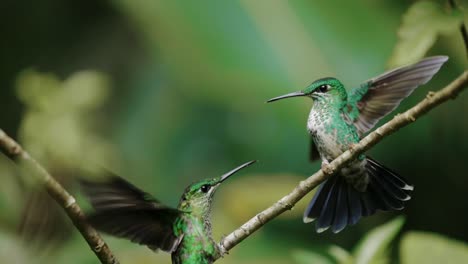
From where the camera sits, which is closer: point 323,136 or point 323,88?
point 323,136

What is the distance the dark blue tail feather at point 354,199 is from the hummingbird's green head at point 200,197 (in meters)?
0.32

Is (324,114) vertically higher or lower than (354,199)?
higher

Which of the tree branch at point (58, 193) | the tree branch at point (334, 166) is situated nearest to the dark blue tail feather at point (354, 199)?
Answer: the tree branch at point (334, 166)

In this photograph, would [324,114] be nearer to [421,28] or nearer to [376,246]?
[376,246]

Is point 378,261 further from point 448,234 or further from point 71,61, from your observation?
point 71,61

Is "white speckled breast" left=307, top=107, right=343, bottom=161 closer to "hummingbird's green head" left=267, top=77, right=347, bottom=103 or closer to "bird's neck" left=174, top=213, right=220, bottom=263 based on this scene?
"hummingbird's green head" left=267, top=77, right=347, bottom=103

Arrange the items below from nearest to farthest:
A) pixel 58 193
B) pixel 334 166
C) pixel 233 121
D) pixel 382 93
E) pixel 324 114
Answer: pixel 58 193
pixel 334 166
pixel 324 114
pixel 382 93
pixel 233 121

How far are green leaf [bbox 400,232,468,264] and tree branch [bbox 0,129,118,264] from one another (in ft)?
3.27

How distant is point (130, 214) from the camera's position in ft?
7.20

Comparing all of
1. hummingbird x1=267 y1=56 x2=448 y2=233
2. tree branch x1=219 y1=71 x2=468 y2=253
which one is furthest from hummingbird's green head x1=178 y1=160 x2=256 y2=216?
tree branch x1=219 y1=71 x2=468 y2=253

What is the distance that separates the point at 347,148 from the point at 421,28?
0.61 m

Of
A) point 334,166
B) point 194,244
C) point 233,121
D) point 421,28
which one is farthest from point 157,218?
point 233,121

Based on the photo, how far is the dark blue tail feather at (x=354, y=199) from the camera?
8.16ft

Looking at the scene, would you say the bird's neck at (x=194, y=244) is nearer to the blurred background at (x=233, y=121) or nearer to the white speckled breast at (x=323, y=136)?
the white speckled breast at (x=323, y=136)
